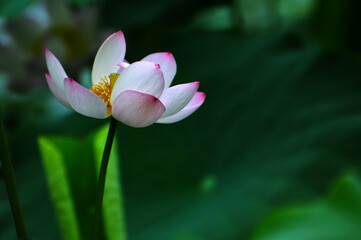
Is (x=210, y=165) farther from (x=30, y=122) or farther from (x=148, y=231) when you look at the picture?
(x=30, y=122)

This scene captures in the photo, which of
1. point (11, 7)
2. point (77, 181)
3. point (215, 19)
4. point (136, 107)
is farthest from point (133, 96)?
point (215, 19)

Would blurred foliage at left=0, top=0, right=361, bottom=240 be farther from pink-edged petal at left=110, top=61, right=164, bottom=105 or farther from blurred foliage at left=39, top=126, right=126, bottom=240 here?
pink-edged petal at left=110, top=61, right=164, bottom=105

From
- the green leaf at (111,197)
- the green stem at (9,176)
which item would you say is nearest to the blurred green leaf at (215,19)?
the green leaf at (111,197)

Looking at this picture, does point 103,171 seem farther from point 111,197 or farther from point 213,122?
point 213,122

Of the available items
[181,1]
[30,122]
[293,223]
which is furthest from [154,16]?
[293,223]

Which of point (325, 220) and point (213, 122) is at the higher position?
point (213, 122)
